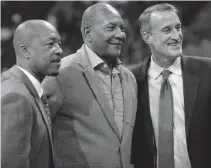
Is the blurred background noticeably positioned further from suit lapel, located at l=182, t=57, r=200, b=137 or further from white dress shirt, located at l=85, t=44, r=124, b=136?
white dress shirt, located at l=85, t=44, r=124, b=136

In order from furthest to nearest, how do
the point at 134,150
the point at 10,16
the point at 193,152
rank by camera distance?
the point at 10,16 < the point at 134,150 < the point at 193,152

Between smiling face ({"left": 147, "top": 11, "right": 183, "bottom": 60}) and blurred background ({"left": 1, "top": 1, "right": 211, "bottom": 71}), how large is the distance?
A: 6.44ft

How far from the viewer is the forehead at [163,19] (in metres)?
3.06

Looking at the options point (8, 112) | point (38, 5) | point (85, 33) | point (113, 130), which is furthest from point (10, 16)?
point (8, 112)

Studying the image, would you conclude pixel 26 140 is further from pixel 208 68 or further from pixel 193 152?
pixel 208 68

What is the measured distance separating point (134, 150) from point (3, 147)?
4.10ft

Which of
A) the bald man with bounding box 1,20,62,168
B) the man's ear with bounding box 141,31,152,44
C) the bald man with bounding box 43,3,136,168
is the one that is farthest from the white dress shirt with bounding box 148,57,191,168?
the bald man with bounding box 1,20,62,168

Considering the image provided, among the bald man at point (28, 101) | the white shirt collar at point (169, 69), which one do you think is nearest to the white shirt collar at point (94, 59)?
the bald man at point (28, 101)

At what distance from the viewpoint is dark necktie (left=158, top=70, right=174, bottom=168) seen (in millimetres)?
2934

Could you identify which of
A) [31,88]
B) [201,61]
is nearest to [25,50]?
[31,88]

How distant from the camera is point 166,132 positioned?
9.63ft

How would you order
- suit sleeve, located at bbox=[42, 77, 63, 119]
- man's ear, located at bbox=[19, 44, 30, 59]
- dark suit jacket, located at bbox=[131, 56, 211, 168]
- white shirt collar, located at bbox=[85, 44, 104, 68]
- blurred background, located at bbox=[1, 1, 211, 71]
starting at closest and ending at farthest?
man's ear, located at bbox=[19, 44, 30, 59]
suit sleeve, located at bbox=[42, 77, 63, 119]
white shirt collar, located at bbox=[85, 44, 104, 68]
dark suit jacket, located at bbox=[131, 56, 211, 168]
blurred background, located at bbox=[1, 1, 211, 71]

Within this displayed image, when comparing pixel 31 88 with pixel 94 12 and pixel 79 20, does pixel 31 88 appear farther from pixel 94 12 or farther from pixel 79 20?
pixel 79 20

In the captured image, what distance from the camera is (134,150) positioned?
3.14m
